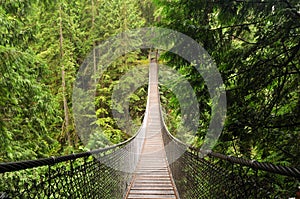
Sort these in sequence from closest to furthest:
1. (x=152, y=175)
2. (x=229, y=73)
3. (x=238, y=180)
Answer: (x=238, y=180) → (x=229, y=73) → (x=152, y=175)

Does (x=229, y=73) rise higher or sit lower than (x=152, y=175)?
higher

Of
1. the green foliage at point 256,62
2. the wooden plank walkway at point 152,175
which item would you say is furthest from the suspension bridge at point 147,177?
the green foliage at point 256,62

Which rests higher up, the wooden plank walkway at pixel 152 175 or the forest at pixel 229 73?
the forest at pixel 229 73

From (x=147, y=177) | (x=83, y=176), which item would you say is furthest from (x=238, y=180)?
(x=147, y=177)

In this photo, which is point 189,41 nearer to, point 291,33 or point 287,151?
point 291,33

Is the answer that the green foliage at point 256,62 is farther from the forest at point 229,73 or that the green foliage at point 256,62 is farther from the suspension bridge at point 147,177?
the suspension bridge at point 147,177

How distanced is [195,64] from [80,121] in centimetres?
830

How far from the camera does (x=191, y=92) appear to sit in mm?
2217

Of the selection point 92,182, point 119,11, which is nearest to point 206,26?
point 92,182

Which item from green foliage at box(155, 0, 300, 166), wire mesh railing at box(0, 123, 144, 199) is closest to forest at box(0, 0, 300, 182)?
green foliage at box(155, 0, 300, 166)

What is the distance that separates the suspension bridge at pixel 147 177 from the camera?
3.27 ft

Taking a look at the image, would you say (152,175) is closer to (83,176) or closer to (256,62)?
(83,176)

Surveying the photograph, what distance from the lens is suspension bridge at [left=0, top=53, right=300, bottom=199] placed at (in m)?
1.00

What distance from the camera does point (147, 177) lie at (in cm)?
394
